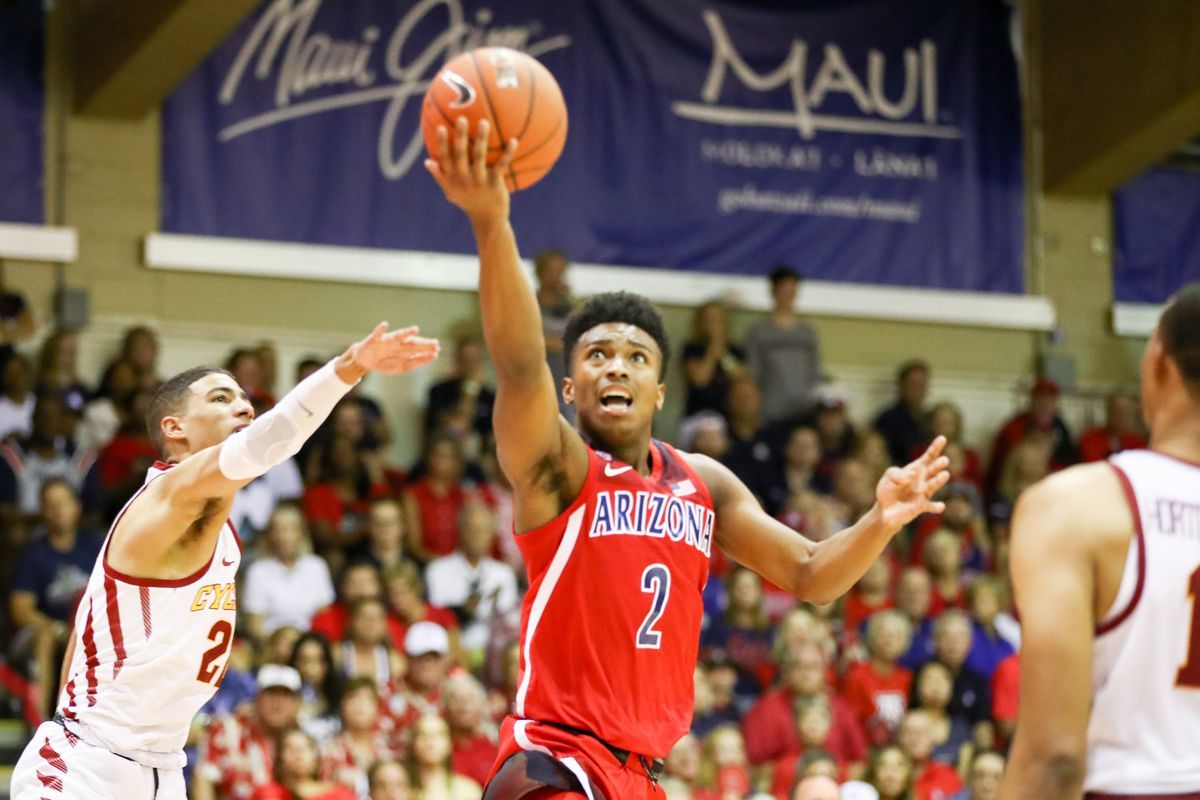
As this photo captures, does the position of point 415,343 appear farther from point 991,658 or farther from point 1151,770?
point 991,658

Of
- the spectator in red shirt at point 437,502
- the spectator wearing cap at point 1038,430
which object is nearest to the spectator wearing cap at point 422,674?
the spectator in red shirt at point 437,502

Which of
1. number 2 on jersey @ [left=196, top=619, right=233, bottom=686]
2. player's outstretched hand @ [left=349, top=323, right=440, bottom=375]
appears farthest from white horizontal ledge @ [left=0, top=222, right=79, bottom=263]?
player's outstretched hand @ [left=349, top=323, right=440, bottom=375]

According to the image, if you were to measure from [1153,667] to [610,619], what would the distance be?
5.82 ft

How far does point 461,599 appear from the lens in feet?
36.0

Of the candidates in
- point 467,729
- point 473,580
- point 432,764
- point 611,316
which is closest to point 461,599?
point 473,580

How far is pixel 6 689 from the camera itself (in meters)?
9.77

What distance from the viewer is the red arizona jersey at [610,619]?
4.85 metres

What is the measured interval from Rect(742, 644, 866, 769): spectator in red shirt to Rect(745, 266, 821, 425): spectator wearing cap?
3.74 m

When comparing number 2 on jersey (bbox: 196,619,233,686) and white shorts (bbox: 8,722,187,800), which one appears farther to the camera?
number 2 on jersey (bbox: 196,619,233,686)

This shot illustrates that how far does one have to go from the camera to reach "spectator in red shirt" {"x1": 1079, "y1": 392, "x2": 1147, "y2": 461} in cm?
1448

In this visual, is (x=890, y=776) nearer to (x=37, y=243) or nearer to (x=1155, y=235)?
(x=37, y=243)

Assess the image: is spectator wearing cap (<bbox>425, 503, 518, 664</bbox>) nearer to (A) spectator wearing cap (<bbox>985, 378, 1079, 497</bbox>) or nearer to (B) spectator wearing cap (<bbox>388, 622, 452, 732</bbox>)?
(B) spectator wearing cap (<bbox>388, 622, 452, 732</bbox>)

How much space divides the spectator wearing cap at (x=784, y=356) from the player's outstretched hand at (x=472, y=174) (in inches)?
382

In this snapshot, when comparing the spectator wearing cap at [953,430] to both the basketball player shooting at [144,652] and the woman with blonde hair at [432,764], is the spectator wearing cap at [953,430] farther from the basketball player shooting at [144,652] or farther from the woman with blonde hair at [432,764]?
the basketball player shooting at [144,652]
